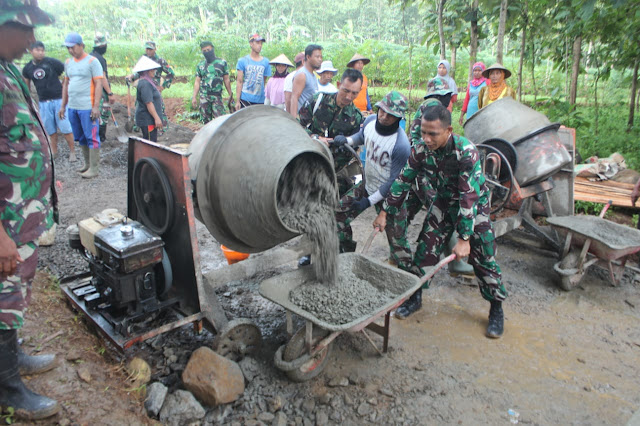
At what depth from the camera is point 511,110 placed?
450 centimetres

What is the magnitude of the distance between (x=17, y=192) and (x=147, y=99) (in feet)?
16.3

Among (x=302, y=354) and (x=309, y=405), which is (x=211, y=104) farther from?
(x=309, y=405)

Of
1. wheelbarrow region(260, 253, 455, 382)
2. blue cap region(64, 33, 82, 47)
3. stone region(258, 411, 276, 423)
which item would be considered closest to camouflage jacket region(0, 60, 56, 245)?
wheelbarrow region(260, 253, 455, 382)

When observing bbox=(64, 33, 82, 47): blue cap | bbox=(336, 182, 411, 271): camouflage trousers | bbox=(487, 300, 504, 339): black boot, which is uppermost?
bbox=(64, 33, 82, 47): blue cap

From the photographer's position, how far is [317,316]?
279 cm

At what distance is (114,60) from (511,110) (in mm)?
20739

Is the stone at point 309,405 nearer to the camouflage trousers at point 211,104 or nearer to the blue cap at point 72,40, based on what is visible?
the blue cap at point 72,40

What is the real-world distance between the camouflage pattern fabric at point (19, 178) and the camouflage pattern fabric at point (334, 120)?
105 inches

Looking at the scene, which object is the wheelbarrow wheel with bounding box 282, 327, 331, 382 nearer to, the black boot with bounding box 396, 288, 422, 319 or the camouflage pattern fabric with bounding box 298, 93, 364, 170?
the black boot with bounding box 396, 288, 422, 319

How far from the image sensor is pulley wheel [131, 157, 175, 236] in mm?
2678

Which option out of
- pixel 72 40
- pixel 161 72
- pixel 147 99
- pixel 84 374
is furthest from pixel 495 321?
pixel 161 72

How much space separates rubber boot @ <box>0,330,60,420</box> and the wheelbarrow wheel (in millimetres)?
1272

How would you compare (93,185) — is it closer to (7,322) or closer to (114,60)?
(7,322)

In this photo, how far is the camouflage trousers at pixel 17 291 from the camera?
1.99m
